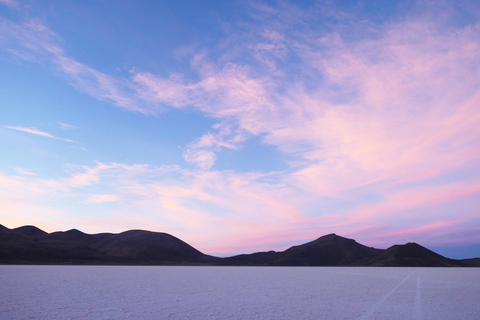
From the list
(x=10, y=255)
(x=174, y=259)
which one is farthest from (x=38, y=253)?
(x=174, y=259)

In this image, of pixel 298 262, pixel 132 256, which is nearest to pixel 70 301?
pixel 132 256

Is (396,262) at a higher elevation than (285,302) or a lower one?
higher

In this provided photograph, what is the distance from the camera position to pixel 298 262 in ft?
650

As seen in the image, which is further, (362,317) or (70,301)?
(70,301)

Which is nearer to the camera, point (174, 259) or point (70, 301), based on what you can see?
point (70, 301)

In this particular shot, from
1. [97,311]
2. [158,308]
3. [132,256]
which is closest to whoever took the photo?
[97,311]

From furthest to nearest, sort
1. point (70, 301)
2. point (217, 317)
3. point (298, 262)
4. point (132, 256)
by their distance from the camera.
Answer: point (298, 262), point (132, 256), point (70, 301), point (217, 317)

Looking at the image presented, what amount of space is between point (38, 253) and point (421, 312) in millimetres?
147511

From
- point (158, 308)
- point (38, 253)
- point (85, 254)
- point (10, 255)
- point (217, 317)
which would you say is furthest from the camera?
point (85, 254)

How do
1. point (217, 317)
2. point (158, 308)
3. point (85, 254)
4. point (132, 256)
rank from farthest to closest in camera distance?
point (132, 256) → point (85, 254) → point (158, 308) → point (217, 317)

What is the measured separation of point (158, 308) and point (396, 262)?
7585 inches

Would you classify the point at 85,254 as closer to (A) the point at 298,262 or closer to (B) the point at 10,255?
(B) the point at 10,255

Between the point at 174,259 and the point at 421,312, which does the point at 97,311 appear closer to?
the point at 421,312

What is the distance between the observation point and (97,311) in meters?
14.0
